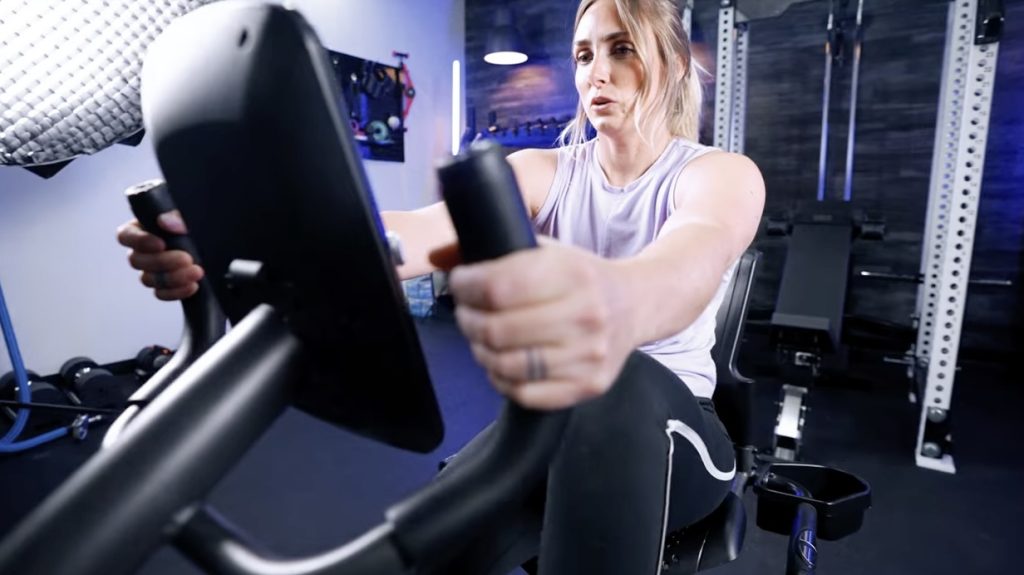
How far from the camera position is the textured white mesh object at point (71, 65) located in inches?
25.5

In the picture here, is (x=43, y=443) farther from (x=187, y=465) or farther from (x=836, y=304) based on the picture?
(x=836, y=304)

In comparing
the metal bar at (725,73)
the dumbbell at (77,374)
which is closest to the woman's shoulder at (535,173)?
the metal bar at (725,73)

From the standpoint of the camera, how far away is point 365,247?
0.32 m

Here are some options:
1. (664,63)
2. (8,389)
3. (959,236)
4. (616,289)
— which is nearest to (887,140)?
(959,236)

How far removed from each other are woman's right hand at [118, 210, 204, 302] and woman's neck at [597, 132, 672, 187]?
64cm

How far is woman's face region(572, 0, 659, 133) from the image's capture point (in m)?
0.92

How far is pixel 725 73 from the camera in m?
2.58

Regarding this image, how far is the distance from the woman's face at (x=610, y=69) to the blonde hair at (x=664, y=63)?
11 mm

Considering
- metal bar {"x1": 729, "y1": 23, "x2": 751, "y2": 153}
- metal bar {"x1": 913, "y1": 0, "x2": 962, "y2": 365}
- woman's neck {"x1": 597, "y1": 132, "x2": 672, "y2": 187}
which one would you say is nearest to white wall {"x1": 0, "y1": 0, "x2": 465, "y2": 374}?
woman's neck {"x1": 597, "y1": 132, "x2": 672, "y2": 187}

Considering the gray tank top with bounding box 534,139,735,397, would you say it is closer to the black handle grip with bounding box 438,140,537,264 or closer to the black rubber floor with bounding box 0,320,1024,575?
the black handle grip with bounding box 438,140,537,264

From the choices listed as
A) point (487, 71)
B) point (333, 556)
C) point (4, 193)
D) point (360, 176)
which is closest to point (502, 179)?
point (360, 176)

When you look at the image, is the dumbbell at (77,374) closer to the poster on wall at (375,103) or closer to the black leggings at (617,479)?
the poster on wall at (375,103)

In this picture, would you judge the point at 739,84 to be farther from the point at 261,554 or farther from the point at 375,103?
the point at 261,554

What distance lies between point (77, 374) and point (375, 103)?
8.28 ft
